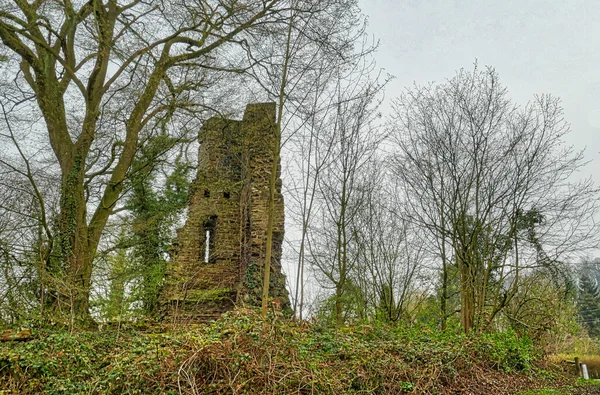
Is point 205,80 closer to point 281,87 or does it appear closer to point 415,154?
point 281,87

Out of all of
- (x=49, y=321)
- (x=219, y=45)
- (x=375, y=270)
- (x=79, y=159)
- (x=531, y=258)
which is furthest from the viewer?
(x=375, y=270)

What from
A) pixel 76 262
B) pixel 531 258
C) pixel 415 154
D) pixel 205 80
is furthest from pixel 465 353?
pixel 205 80

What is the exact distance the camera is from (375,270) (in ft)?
47.8

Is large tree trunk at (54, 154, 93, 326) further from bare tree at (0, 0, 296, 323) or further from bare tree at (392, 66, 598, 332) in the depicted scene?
bare tree at (392, 66, 598, 332)

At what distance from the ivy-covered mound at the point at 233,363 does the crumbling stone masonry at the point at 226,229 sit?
5208 millimetres

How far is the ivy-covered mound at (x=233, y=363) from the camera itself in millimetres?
4590

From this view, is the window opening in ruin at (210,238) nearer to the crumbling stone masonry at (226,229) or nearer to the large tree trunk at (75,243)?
the crumbling stone masonry at (226,229)

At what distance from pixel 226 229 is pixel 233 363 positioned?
A: 959 centimetres

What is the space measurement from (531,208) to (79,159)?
1143 centimetres

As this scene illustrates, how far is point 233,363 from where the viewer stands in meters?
4.65

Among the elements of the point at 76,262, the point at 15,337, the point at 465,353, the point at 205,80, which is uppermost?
the point at 205,80

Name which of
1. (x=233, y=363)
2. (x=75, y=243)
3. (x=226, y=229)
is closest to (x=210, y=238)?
(x=226, y=229)

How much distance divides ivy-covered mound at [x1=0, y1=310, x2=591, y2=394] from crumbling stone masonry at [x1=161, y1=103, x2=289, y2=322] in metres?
5.21

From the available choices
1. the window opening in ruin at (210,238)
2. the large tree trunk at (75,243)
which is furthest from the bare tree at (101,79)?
the window opening in ruin at (210,238)
